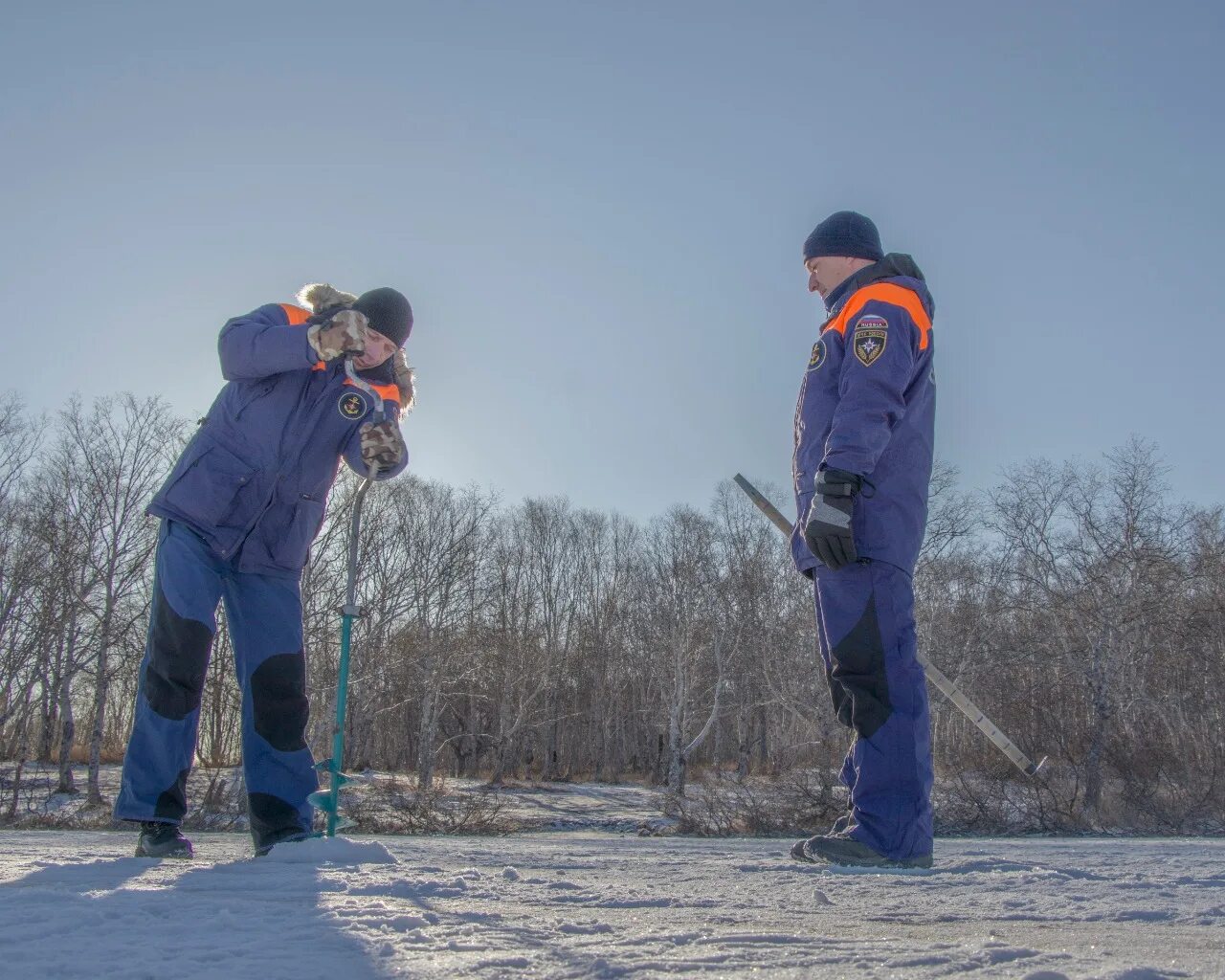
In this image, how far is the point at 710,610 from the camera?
37562mm

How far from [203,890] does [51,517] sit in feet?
80.1

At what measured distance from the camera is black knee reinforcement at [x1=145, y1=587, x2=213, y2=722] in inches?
110

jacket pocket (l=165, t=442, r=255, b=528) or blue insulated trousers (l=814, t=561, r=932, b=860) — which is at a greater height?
jacket pocket (l=165, t=442, r=255, b=528)

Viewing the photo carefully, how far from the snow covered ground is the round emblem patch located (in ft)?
4.66

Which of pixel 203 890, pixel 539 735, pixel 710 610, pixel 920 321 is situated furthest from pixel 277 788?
pixel 539 735

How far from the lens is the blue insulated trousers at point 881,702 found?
269cm

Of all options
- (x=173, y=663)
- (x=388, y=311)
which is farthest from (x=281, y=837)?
(x=388, y=311)

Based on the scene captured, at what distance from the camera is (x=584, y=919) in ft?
4.96

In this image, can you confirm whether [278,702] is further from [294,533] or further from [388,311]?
[388,311]

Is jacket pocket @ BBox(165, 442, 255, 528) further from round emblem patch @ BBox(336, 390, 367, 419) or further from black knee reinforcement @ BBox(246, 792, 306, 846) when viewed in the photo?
black knee reinforcement @ BBox(246, 792, 306, 846)

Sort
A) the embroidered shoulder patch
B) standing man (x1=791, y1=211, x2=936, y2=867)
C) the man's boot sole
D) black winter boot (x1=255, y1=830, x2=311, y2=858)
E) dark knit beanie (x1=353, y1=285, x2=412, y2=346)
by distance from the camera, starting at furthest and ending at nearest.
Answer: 1. dark knit beanie (x1=353, y1=285, x2=412, y2=346)
2. the embroidered shoulder patch
3. black winter boot (x1=255, y1=830, x2=311, y2=858)
4. standing man (x1=791, y1=211, x2=936, y2=867)
5. the man's boot sole

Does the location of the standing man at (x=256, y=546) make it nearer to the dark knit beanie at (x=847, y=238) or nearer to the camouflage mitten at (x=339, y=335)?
the camouflage mitten at (x=339, y=335)

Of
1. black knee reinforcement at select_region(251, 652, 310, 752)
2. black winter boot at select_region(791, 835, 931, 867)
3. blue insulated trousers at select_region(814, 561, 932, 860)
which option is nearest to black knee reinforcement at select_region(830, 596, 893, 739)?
blue insulated trousers at select_region(814, 561, 932, 860)

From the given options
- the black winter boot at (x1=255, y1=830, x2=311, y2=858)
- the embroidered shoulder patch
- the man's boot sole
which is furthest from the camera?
the embroidered shoulder patch
